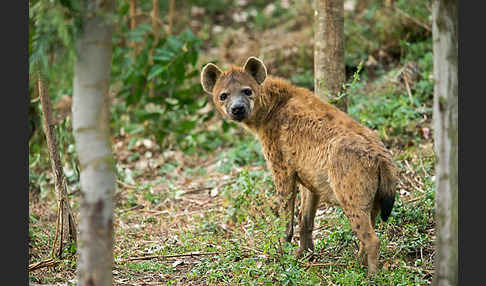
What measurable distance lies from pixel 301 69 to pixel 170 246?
5.56m

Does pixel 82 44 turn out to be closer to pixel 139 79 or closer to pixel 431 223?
pixel 431 223

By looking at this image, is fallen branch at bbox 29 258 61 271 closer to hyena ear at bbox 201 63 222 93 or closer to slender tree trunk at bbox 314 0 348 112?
hyena ear at bbox 201 63 222 93

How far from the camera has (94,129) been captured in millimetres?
4031

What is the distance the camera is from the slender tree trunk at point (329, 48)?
6.88m

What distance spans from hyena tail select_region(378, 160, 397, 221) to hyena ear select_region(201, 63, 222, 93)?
241cm

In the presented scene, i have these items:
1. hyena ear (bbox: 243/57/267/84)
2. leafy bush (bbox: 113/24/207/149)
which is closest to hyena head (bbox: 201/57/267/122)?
hyena ear (bbox: 243/57/267/84)

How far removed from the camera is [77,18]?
4.04m

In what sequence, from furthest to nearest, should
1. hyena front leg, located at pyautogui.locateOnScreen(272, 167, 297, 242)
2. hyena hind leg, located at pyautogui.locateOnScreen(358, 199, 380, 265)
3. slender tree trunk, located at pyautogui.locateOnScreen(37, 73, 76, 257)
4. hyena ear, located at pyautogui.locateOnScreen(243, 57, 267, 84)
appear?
hyena ear, located at pyautogui.locateOnScreen(243, 57, 267, 84), hyena front leg, located at pyautogui.locateOnScreen(272, 167, 297, 242), slender tree trunk, located at pyautogui.locateOnScreen(37, 73, 76, 257), hyena hind leg, located at pyautogui.locateOnScreen(358, 199, 380, 265)

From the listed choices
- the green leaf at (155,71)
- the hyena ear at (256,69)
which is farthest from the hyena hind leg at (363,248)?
the green leaf at (155,71)

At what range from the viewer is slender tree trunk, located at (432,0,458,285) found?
423cm


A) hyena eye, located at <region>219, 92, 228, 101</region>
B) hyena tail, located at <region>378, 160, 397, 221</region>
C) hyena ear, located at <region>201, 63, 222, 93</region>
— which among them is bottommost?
hyena tail, located at <region>378, 160, 397, 221</region>

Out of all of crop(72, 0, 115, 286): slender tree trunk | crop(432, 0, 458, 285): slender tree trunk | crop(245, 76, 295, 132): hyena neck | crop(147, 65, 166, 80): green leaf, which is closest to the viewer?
crop(72, 0, 115, 286): slender tree trunk

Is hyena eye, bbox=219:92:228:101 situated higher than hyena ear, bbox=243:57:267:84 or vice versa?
hyena ear, bbox=243:57:267:84

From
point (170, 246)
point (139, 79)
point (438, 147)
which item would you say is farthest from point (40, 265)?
point (139, 79)
